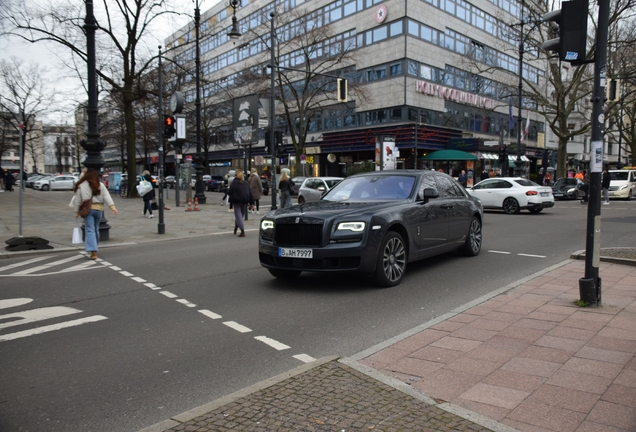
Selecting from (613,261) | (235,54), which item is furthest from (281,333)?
(235,54)

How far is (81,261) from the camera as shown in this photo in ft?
33.0

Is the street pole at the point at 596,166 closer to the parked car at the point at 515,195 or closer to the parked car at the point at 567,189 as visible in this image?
the parked car at the point at 515,195

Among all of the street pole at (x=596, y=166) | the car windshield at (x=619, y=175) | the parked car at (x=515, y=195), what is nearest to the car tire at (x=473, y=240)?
the street pole at (x=596, y=166)

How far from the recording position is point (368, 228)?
6.70 m

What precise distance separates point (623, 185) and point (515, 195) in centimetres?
1501

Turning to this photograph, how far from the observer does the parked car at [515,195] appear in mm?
20531

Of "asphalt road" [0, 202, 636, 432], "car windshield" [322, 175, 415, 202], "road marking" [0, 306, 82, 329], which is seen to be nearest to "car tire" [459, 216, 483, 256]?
"asphalt road" [0, 202, 636, 432]

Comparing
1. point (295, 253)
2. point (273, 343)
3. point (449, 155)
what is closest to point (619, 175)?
point (449, 155)

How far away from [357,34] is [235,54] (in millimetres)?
22886

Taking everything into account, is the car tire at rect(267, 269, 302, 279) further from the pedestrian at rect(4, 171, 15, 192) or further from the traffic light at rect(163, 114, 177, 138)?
the pedestrian at rect(4, 171, 15, 192)

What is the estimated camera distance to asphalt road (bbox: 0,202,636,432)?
12.0ft

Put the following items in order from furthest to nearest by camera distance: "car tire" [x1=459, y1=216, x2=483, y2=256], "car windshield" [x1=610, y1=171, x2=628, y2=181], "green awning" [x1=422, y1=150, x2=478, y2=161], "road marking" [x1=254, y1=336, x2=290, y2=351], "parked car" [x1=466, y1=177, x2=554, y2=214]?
"green awning" [x1=422, y1=150, x2=478, y2=161] → "car windshield" [x1=610, y1=171, x2=628, y2=181] → "parked car" [x1=466, y1=177, x2=554, y2=214] → "car tire" [x1=459, y1=216, x2=483, y2=256] → "road marking" [x1=254, y1=336, x2=290, y2=351]

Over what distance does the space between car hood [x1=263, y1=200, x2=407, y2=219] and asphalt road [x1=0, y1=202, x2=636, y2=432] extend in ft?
3.39

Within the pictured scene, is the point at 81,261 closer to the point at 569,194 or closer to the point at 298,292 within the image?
the point at 298,292
